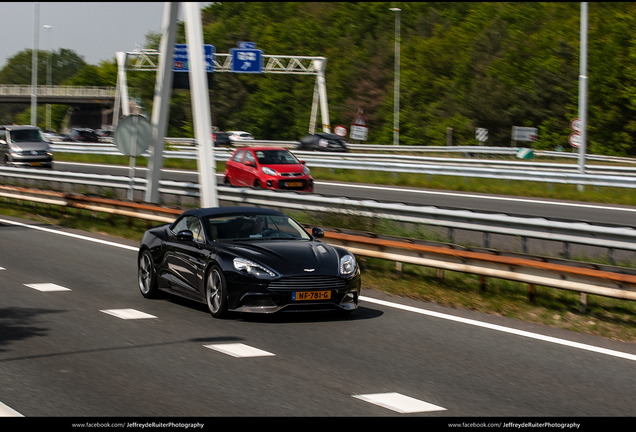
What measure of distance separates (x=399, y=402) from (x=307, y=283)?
329 cm

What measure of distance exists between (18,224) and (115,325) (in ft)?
41.1

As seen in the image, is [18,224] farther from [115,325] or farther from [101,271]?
[115,325]

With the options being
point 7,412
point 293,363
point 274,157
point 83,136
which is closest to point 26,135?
point 274,157

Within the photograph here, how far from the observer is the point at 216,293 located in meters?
9.94

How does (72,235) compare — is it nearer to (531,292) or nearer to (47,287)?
(47,287)

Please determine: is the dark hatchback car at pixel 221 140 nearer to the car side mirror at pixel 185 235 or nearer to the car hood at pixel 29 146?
the car hood at pixel 29 146

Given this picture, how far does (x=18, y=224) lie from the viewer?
20906mm

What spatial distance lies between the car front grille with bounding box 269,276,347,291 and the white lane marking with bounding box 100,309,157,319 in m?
1.64

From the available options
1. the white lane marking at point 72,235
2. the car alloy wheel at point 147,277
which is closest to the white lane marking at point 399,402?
the car alloy wheel at point 147,277

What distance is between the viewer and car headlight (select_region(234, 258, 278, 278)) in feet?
31.2

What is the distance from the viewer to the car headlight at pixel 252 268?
31.2 feet

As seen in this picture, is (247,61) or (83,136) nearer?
(247,61)

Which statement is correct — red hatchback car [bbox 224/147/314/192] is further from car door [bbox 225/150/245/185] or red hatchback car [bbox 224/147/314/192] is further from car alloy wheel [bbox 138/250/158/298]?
car alloy wheel [bbox 138/250/158/298]
